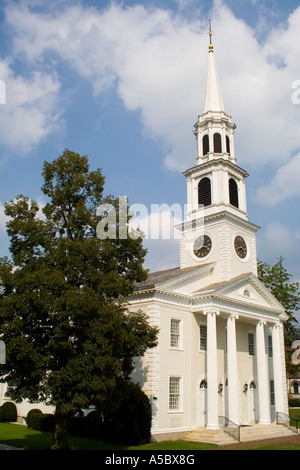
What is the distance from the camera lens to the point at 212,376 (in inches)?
1045

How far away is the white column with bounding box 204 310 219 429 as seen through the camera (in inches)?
1015

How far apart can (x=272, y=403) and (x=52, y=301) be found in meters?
25.4

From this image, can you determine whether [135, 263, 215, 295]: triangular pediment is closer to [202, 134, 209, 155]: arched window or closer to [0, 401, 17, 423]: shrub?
[202, 134, 209, 155]: arched window

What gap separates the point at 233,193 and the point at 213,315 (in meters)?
14.1

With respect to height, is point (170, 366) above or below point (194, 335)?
below

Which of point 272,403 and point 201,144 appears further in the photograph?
point 201,144

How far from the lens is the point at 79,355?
17125 millimetres

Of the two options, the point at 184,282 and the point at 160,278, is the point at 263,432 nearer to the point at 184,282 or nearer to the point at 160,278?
the point at 184,282

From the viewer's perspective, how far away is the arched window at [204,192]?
37.5m

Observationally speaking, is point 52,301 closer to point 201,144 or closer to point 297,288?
point 201,144

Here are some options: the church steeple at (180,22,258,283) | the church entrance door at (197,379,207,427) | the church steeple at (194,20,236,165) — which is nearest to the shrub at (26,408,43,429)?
the church entrance door at (197,379,207,427)

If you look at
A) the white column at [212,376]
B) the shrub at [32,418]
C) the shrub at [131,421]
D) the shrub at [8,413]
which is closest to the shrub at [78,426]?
the shrub at [131,421]

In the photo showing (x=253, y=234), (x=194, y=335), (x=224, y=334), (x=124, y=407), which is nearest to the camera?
(x=124, y=407)
